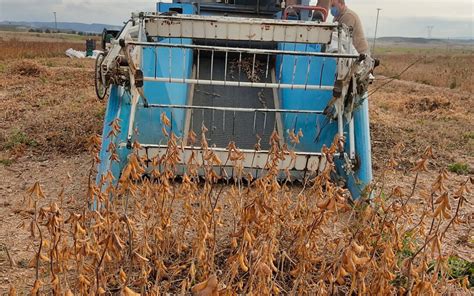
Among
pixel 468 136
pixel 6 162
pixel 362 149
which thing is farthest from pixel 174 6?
pixel 468 136

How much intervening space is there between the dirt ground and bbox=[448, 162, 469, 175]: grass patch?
0.11 ft

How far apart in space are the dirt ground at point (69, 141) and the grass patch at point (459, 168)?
33 mm

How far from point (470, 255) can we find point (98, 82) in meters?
2.86

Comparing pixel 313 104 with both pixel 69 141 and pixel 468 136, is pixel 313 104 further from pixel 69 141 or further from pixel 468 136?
pixel 468 136

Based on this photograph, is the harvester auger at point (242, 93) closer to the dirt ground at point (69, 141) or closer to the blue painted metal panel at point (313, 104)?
the blue painted metal panel at point (313, 104)

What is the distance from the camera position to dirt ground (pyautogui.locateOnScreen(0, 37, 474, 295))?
10.9 ft

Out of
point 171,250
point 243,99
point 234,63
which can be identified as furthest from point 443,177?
point 234,63

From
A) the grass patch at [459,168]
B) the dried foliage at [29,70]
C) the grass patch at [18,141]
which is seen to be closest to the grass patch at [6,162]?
the grass patch at [18,141]

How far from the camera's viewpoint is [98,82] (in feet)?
11.4

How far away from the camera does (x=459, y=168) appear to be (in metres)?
5.50

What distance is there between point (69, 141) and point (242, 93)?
6.79 ft

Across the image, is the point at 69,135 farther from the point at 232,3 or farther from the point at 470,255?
the point at 470,255

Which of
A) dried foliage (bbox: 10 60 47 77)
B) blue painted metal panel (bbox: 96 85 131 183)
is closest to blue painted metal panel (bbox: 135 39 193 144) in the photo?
blue painted metal panel (bbox: 96 85 131 183)

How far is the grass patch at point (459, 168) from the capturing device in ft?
17.9
